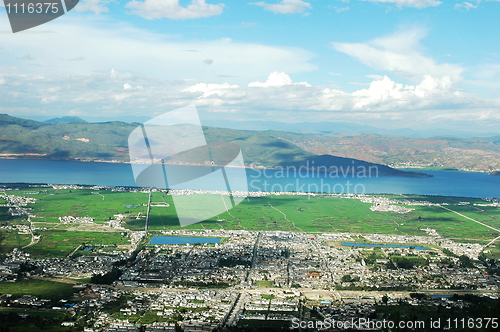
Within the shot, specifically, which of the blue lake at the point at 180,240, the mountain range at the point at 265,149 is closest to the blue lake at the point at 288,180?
the mountain range at the point at 265,149

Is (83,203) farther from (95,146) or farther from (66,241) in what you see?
(95,146)

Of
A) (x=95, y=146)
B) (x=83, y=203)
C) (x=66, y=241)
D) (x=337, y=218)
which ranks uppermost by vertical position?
(x=95, y=146)

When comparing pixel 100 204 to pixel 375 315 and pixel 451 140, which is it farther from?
pixel 451 140

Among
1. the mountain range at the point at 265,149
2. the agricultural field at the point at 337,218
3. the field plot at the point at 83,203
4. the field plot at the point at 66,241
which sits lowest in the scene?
the agricultural field at the point at 337,218

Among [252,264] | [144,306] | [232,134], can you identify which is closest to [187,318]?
[144,306]

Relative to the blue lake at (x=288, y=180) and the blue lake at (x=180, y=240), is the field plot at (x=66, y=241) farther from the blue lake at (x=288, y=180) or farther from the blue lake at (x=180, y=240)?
the blue lake at (x=288, y=180)

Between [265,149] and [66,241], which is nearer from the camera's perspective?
[66,241]

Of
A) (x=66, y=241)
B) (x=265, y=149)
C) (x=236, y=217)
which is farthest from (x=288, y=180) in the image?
(x=66, y=241)

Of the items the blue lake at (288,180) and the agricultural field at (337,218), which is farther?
the blue lake at (288,180)
